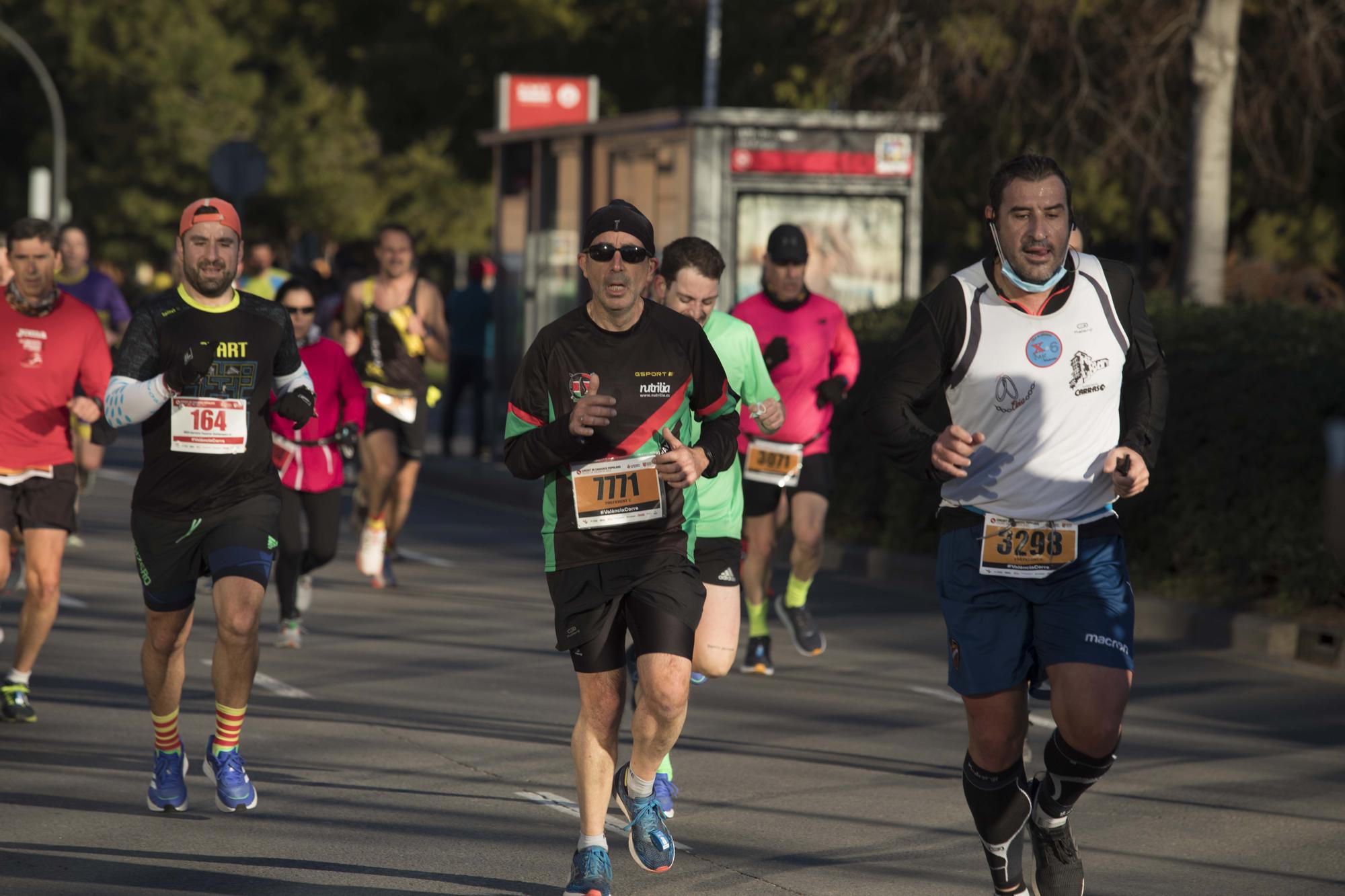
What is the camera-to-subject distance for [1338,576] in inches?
404

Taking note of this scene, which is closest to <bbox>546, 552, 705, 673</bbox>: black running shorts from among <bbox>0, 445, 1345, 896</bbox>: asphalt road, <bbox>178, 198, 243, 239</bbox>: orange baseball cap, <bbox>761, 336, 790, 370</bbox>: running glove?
<bbox>0, 445, 1345, 896</bbox>: asphalt road

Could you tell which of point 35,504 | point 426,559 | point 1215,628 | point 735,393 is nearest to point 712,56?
point 426,559

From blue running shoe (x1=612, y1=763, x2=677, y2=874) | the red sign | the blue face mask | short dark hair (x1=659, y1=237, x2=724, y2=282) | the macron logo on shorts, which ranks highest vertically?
the red sign

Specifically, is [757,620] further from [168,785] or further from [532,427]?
[532,427]

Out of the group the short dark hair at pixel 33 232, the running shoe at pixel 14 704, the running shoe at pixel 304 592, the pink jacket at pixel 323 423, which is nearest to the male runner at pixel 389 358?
the running shoe at pixel 304 592

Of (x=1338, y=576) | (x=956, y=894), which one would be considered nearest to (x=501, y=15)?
(x=1338, y=576)

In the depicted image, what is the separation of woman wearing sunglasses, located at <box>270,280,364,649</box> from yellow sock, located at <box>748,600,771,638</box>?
2.10 m

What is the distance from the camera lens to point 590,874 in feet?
18.2

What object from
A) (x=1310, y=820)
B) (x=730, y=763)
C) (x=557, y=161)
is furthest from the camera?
(x=557, y=161)

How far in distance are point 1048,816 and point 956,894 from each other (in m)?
0.63

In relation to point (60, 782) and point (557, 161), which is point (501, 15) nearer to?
point (557, 161)

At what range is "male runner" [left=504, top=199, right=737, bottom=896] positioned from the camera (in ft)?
18.6

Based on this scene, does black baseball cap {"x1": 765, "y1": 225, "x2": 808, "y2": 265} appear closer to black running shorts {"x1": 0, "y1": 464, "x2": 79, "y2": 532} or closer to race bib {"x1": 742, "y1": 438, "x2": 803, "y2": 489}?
race bib {"x1": 742, "y1": 438, "x2": 803, "y2": 489}

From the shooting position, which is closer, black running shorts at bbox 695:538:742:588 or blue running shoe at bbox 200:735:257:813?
blue running shoe at bbox 200:735:257:813
